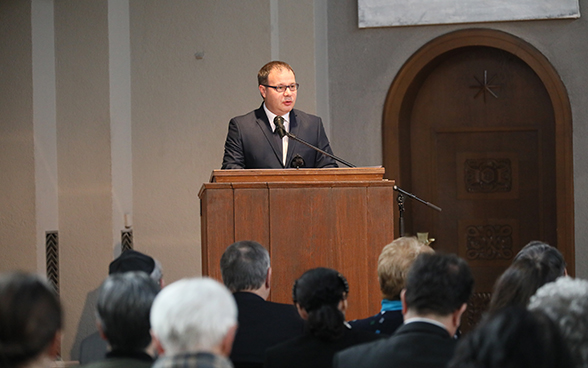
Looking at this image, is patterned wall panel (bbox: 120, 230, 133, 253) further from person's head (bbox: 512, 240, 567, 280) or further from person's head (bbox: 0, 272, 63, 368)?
person's head (bbox: 0, 272, 63, 368)

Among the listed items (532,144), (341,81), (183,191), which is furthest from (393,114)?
(183,191)

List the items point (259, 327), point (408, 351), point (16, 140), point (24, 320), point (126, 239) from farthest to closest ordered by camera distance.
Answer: point (126, 239)
point (16, 140)
point (259, 327)
point (408, 351)
point (24, 320)

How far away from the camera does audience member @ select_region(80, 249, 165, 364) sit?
8.63 ft

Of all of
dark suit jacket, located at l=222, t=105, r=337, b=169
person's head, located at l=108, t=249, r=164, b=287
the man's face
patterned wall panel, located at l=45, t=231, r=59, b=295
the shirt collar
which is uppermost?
the man's face

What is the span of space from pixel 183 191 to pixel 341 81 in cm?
168

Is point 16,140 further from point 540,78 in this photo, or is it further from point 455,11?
point 540,78

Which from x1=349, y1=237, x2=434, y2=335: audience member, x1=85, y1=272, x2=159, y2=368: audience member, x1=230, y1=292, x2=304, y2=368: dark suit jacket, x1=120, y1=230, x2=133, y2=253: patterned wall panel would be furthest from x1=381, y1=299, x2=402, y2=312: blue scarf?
x1=120, y1=230, x2=133, y2=253: patterned wall panel

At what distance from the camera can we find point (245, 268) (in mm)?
2887

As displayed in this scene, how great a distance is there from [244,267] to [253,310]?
20cm

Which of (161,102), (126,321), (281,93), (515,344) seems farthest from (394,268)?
(161,102)

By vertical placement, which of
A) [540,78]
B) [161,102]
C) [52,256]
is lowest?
[52,256]

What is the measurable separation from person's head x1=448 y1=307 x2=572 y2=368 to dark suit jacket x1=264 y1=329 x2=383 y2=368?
90 cm

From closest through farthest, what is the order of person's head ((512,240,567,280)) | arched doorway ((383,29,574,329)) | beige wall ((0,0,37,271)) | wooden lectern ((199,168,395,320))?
person's head ((512,240,567,280)) < wooden lectern ((199,168,395,320)) < beige wall ((0,0,37,271)) < arched doorway ((383,29,574,329))

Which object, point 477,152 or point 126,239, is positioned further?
point 477,152
